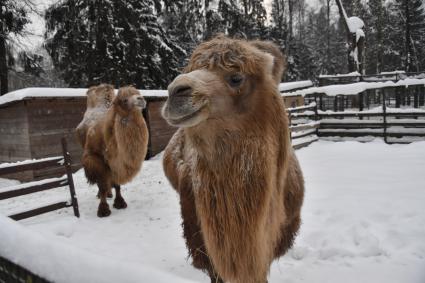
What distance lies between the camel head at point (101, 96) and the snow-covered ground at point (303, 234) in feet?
7.09

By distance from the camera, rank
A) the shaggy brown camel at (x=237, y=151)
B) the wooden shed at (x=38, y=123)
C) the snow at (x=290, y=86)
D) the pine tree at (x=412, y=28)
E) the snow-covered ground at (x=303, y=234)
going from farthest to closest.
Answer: the pine tree at (x=412, y=28) < the snow at (x=290, y=86) < the wooden shed at (x=38, y=123) < the shaggy brown camel at (x=237, y=151) < the snow-covered ground at (x=303, y=234)

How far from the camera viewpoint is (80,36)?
18.4 metres

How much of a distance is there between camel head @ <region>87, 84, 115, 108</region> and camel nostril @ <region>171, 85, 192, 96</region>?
672cm

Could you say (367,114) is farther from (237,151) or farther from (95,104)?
(237,151)

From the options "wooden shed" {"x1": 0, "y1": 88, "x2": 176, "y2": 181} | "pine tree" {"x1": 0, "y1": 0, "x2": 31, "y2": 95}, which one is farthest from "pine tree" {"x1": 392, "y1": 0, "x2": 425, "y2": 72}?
"pine tree" {"x1": 0, "y1": 0, "x2": 31, "y2": 95}

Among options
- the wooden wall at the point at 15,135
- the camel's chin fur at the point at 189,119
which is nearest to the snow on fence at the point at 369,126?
the wooden wall at the point at 15,135

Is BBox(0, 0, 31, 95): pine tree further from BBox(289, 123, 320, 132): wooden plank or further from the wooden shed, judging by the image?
BBox(289, 123, 320, 132): wooden plank

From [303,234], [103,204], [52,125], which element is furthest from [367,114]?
[52,125]

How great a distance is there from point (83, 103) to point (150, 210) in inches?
266

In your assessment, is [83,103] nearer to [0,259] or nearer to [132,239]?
[132,239]

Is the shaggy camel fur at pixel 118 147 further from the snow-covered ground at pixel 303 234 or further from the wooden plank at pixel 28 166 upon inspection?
the snow-covered ground at pixel 303 234

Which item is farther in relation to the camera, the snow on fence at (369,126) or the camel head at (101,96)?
the snow on fence at (369,126)

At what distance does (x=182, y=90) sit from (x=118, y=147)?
4844 millimetres

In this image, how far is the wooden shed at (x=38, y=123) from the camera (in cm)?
1050
